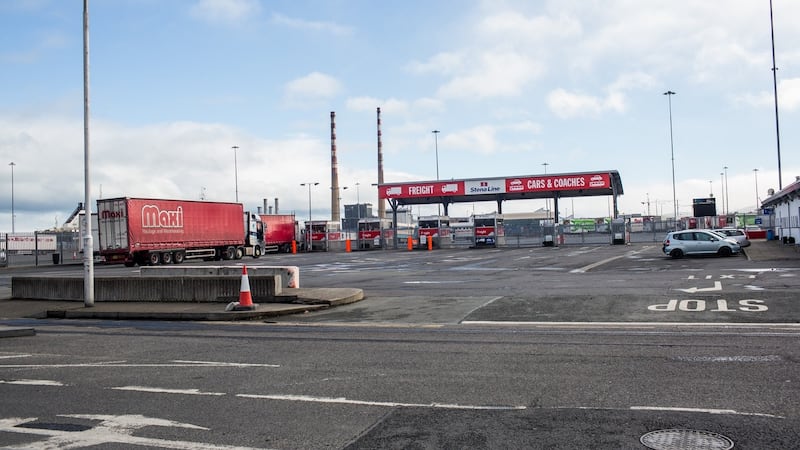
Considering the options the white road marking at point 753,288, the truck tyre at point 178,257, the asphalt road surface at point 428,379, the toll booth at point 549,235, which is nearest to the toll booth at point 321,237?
the toll booth at point 549,235

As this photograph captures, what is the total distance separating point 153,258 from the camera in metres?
39.4

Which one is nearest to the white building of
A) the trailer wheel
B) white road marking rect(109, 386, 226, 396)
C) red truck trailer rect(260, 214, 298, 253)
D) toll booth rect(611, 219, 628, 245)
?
toll booth rect(611, 219, 628, 245)

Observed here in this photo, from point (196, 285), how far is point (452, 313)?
686cm

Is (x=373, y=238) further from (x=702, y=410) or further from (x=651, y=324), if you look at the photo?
(x=702, y=410)

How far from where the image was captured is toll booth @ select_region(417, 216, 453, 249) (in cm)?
5825

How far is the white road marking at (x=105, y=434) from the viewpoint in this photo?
17.3 ft

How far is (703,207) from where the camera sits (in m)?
57.1

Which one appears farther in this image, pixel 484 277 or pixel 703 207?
pixel 703 207

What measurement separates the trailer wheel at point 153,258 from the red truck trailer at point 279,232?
1576 cm

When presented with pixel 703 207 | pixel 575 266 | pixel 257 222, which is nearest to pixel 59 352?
pixel 575 266

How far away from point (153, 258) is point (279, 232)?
65.8ft

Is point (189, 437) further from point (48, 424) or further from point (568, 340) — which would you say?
point (568, 340)

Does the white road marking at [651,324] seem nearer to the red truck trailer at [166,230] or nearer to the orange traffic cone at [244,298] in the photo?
the orange traffic cone at [244,298]

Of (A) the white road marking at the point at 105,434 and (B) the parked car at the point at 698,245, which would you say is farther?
(B) the parked car at the point at 698,245
